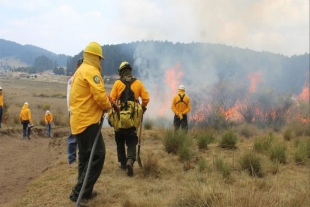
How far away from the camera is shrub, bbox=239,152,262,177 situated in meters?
6.24

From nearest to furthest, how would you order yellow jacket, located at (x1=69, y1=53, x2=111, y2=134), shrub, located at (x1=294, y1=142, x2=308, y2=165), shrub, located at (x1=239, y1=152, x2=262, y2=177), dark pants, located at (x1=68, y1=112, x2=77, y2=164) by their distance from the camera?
1. yellow jacket, located at (x1=69, y1=53, x2=111, y2=134)
2. shrub, located at (x1=239, y1=152, x2=262, y2=177)
3. dark pants, located at (x1=68, y1=112, x2=77, y2=164)
4. shrub, located at (x1=294, y1=142, x2=308, y2=165)

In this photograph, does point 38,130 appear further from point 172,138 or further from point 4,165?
point 172,138

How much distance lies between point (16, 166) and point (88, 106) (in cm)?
503

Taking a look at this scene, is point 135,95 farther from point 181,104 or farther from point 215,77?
point 215,77

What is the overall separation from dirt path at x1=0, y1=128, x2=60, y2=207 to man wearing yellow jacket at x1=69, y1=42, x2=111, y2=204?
1.52m

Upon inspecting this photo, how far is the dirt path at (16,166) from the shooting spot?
5750 millimetres

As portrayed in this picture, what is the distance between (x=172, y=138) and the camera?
7777 mm

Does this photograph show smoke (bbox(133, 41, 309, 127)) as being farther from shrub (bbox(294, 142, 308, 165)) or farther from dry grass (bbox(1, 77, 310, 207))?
dry grass (bbox(1, 77, 310, 207))

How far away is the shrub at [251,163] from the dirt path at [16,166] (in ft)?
13.3

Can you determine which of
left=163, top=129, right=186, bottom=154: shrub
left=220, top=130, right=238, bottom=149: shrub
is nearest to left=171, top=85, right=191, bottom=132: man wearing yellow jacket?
left=220, top=130, right=238, bottom=149: shrub

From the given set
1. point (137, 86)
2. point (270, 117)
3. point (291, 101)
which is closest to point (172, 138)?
point (137, 86)

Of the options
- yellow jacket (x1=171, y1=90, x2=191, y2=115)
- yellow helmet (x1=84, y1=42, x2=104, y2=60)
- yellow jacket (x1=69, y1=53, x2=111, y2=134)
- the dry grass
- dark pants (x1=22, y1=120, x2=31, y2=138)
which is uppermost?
yellow helmet (x1=84, y1=42, x2=104, y2=60)

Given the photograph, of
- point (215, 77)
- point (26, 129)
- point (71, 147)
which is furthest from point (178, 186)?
point (215, 77)

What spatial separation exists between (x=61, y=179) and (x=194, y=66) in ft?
109
